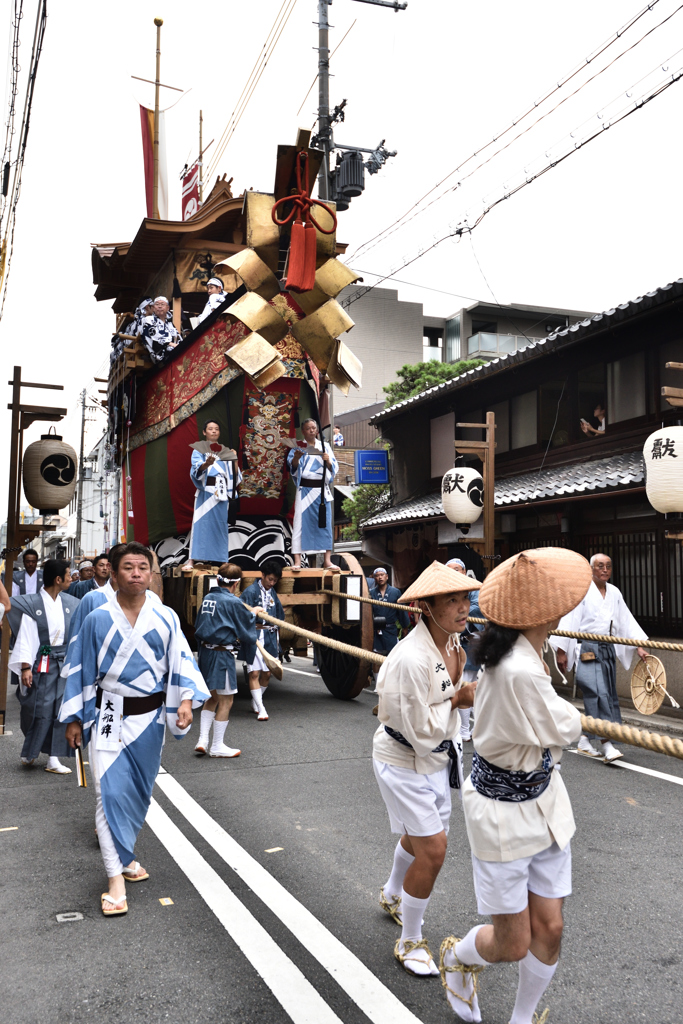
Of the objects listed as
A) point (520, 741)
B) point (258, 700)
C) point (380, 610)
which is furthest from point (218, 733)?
point (520, 741)

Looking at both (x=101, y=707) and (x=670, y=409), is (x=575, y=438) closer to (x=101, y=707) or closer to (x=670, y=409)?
(x=670, y=409)

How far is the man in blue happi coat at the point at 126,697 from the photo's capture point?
12.7 feet

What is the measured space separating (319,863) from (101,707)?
1439 mm

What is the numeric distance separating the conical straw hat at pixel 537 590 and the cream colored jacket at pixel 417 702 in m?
0.57

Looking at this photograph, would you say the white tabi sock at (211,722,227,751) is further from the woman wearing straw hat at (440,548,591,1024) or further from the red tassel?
the woman wearing straw hat at (440,548,591,1024)

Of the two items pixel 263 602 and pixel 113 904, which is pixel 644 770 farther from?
pixel 113 904

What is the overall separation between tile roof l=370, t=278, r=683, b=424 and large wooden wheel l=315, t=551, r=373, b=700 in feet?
16.2

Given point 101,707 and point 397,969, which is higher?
point 101,707

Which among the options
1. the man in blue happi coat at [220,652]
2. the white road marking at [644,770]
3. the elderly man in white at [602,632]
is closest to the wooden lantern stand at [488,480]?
the elderly man in white at [602,632]

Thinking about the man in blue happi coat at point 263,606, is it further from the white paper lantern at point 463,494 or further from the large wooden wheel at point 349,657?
the white paper lantern at point 463,494

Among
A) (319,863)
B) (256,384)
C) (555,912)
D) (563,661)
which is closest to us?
(555,912)

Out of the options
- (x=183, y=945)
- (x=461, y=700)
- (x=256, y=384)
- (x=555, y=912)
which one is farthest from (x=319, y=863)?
(x=256, y=384)

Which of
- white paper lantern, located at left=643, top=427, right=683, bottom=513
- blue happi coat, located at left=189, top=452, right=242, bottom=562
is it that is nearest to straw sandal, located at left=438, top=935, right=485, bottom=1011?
white paper lantern, located at left=643, top=427, right=683, bottom=513

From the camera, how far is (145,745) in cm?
397
